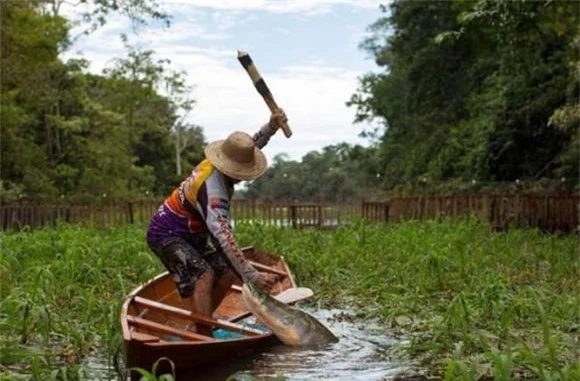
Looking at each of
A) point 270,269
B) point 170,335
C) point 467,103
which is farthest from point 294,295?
point 467,103

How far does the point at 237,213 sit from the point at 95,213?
4327 mm

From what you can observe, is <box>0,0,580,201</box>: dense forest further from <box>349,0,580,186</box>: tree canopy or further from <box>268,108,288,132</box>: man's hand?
<box>268,108,288,132</box>: man's hand

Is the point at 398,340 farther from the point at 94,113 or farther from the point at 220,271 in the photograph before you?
the point at 94,113

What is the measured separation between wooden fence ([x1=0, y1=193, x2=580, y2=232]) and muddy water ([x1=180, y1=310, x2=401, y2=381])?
32.9 ft

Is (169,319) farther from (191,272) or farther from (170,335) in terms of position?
(170,335)

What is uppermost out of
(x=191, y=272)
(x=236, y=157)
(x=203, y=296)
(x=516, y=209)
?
(x=236, y=157)

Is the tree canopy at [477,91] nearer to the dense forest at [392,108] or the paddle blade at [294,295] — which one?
the dense forest at [392,108]

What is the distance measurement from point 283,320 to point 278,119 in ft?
5.12

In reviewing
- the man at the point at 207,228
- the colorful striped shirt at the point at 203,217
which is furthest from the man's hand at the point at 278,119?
the colorful striped shirt at the point at 203,217

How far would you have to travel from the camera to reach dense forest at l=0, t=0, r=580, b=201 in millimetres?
19984

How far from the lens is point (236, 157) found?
605 centimetres

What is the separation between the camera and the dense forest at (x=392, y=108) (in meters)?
20.0

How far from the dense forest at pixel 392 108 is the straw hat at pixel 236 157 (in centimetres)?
722

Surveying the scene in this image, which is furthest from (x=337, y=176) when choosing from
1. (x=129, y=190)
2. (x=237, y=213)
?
(x=237, y=213)
